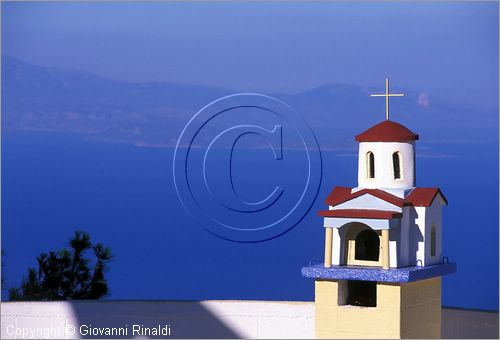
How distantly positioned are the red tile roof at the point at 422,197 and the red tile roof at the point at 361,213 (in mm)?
262

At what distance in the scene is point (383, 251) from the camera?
1223cm

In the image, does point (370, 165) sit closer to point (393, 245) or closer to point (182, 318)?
point (393, 245)

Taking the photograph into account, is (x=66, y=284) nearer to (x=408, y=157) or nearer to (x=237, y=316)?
(x=237, y=316)

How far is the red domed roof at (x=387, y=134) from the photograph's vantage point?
12641 millimetres

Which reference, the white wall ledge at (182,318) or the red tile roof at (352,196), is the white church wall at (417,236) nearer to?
the red tile roof at (352,196)

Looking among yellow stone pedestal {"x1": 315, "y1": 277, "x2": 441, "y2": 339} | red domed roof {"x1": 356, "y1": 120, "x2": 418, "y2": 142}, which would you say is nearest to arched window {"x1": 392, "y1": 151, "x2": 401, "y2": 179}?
red domed roof {"x1": 356, "y1": 120, "x2": 418, "y2": 142}

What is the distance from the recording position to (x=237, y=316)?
46.6ft

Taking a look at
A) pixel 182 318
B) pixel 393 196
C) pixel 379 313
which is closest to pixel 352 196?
pixel 393 196

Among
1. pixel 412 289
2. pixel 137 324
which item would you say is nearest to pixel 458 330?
pixel 412 289

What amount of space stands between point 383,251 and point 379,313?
0.58 meters

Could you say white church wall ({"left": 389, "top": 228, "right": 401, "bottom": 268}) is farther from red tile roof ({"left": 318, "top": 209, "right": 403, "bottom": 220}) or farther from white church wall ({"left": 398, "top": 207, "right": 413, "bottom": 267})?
red tile roof ({"left": 318, "top": 209, "right": 403, "bottom": 220})

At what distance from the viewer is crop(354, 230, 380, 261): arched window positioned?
12758mm

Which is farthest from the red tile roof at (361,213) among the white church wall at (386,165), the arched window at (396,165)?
the arched window at (396,165)

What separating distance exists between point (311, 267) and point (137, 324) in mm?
2735
